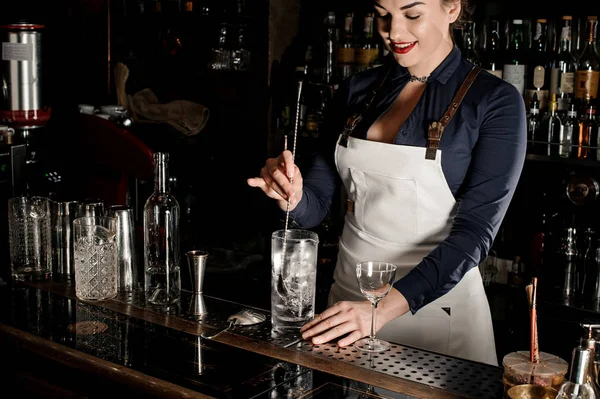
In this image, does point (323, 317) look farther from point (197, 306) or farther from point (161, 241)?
point (161, 241)

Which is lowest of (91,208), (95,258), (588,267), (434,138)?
(588,267)

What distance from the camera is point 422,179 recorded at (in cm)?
211

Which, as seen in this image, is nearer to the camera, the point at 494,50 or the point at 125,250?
the point at 125,250

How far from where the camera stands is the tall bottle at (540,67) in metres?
3.20

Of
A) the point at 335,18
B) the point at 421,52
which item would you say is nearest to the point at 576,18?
the point at 335,18

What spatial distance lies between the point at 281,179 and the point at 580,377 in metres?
0.88

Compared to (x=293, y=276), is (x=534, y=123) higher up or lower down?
higher up

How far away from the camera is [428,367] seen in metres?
1.66

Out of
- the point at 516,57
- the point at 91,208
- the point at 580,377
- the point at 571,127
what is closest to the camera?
the point at 580,377

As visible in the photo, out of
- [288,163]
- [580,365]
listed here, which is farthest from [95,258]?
[580,365]

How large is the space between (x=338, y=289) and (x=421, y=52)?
0.72m

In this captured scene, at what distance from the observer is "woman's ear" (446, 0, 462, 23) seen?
2.06m

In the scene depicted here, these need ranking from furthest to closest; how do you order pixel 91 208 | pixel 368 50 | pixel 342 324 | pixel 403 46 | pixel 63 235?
pixel 368 50, pixel 63 235, pixel 91 208, pixel 403 46, pixel 342 324

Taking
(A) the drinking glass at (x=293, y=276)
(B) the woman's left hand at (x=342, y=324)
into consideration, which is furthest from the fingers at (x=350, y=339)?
(A) the drinking glass at (x=293, y=276)
